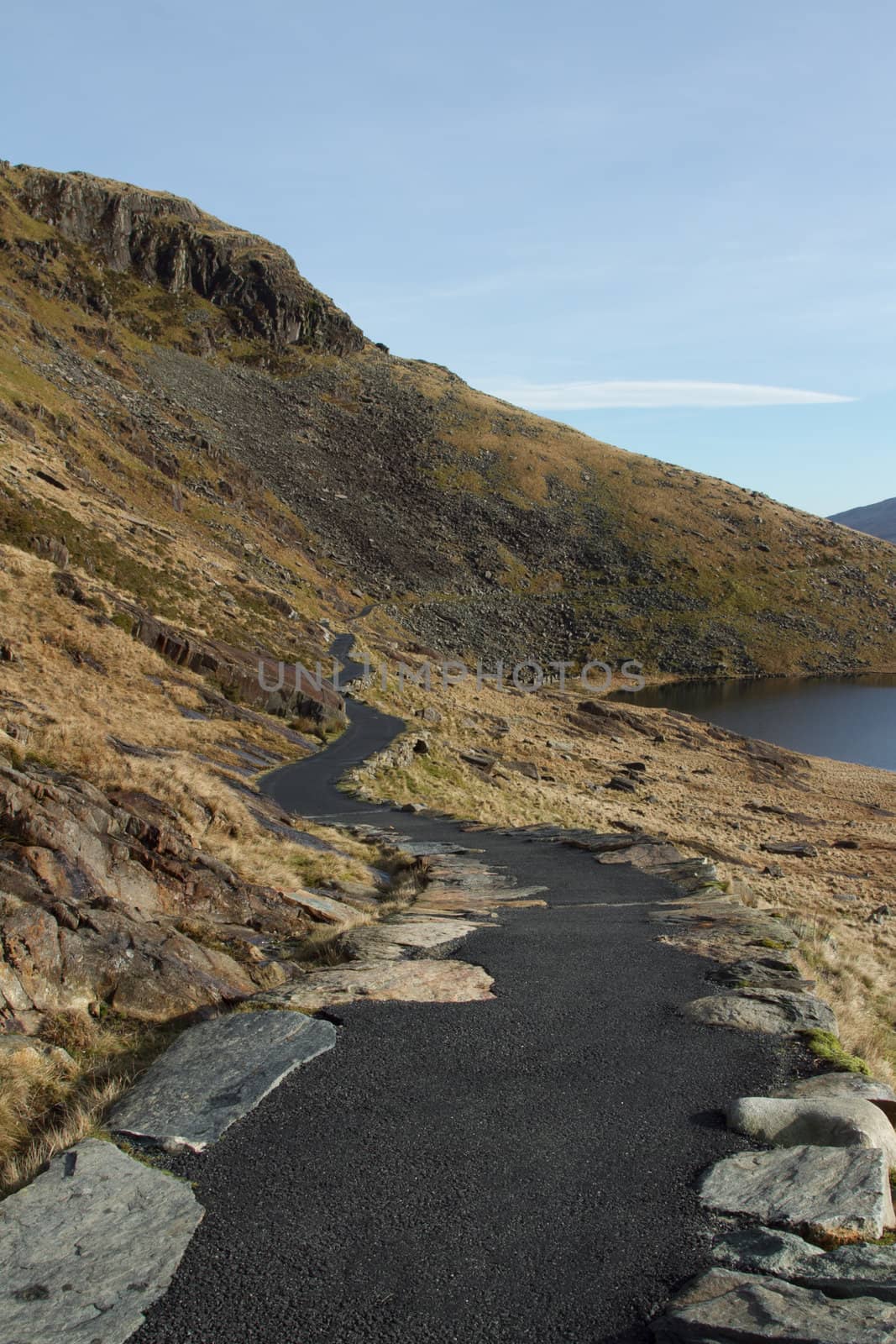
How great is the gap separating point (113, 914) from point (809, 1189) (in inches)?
332

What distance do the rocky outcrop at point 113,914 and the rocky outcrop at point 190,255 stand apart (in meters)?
135

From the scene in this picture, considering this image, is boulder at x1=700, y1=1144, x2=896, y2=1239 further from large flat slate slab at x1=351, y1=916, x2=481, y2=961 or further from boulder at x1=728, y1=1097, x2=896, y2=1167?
large flat slate slab at x1=351, y1=916, x2=481, y2=961

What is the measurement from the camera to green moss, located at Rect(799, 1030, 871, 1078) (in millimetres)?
8844

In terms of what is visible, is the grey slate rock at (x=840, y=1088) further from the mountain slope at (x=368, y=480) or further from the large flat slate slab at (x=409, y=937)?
the mountain slope at (x=368, y=480)

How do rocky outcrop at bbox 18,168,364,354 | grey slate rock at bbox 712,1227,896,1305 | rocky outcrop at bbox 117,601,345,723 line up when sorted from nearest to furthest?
grey slate rock at bbox 712,1227,896,1305, rocky outcrop at bbox 117,601,345,723, rocky outcrop at bbox 18,168,364,354

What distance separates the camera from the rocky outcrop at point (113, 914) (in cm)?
956

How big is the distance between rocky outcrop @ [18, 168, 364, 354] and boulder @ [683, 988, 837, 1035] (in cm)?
14089

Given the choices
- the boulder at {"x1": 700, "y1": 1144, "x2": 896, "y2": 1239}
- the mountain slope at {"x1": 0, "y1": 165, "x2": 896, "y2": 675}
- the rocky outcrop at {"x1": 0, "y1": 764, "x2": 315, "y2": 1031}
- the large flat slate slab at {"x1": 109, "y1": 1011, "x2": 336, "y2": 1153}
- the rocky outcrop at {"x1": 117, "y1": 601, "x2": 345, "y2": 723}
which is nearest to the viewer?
the boulder at {"x1": 700, "y1": 1144, "x2": 896, "y2": 1239}

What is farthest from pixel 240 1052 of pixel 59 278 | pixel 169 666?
pixel 59 278

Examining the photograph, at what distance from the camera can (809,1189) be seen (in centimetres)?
647

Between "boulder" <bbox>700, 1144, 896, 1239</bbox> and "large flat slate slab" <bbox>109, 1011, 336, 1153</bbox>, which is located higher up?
"boulder" <bbox>700, 1144, 896, 1239</bbox>

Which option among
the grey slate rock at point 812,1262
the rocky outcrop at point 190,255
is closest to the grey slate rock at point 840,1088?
the grey slate rock at point 812,1262

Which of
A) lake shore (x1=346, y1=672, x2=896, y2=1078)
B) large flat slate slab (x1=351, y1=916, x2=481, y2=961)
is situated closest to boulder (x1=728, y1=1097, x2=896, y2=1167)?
lake shore (x1=346, y1=672, x2=896, y2=1078)

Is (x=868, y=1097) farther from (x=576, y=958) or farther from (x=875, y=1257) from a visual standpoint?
(x=576, y=958)
